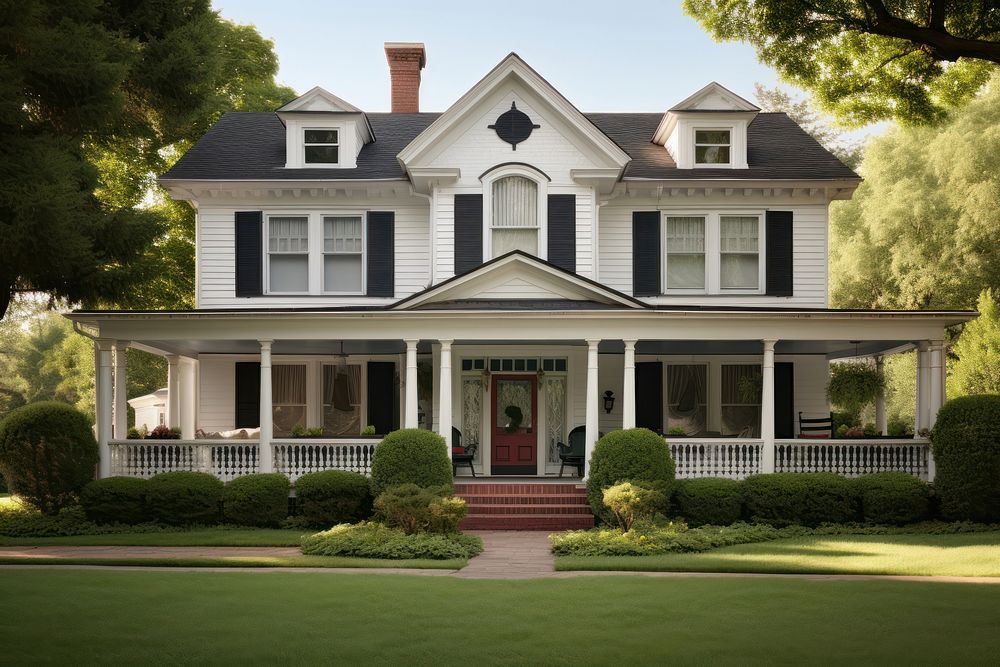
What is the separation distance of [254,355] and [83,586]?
10992 millimetres

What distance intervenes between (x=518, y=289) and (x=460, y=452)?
368cm

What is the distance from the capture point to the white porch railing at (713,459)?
18359 millimetres

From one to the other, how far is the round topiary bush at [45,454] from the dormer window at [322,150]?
316 inches

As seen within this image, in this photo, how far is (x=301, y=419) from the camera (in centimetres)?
2231

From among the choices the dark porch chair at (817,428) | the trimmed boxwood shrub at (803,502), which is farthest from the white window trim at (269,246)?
the dark porch chair at (817,428)

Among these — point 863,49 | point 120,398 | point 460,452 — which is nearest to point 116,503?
point 120,398

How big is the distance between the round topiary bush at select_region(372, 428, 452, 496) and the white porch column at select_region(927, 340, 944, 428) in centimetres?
942

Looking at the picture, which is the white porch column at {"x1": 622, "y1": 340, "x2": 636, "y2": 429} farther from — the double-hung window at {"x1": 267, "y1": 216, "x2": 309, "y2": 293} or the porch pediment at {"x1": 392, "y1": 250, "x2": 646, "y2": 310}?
the double-hung window at {"x1": 267, "y1": 216, "x2": 309, "y2": 293}

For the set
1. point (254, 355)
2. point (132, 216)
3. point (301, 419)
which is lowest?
point (301, 419)

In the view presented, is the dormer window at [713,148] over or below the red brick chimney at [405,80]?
below

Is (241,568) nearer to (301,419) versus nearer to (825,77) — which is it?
(301,419)

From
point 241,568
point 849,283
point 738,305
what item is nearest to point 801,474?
point 738,305

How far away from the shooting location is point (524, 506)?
18.3 metres

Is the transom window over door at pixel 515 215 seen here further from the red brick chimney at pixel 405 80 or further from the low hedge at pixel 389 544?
the low hedge at pixel 389 544
